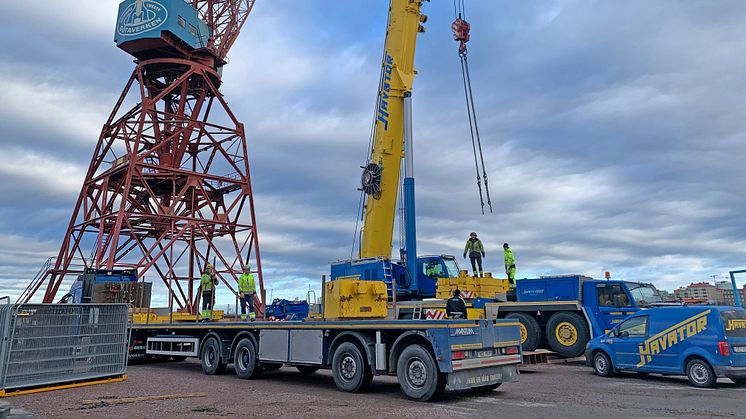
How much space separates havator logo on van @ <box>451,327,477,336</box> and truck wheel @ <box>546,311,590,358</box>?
6922mm

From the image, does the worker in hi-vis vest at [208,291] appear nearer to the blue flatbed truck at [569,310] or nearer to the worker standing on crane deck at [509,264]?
the blue flatbed truck at [569,310]

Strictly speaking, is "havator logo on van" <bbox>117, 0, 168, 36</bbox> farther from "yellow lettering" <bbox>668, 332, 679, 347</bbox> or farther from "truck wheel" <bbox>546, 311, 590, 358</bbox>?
"yellow lettering" <bbox>668, 332, 679, 347</bbox>

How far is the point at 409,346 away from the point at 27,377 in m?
7.88

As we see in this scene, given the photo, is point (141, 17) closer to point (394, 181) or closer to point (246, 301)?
point (394, 181)

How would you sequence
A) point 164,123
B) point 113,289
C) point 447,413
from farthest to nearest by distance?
1. point 164,123
2. point 113,289
3. point 447,413

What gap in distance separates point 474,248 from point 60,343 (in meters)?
11.4

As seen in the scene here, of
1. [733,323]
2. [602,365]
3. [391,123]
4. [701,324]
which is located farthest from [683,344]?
[391,123]

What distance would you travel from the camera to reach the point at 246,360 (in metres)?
13.0

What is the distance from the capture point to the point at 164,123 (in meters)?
28.6

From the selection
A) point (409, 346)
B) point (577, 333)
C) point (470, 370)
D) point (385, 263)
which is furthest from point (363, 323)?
point (577, 333)

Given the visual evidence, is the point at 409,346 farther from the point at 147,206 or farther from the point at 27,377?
the point at 147,206

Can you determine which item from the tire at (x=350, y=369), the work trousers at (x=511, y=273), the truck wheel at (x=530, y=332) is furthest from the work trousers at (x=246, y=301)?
the work trousers at (x=511, y=273)

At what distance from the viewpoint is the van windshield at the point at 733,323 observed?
34.8 feet

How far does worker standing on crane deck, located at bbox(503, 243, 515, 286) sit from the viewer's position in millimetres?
18261
